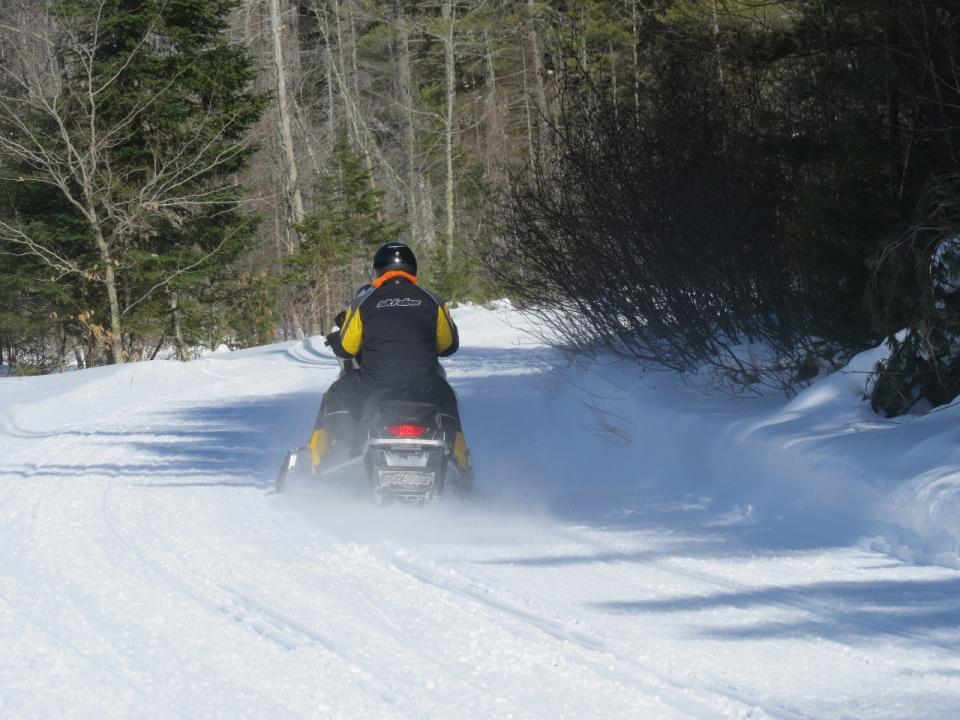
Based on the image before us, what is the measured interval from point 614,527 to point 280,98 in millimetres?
27031

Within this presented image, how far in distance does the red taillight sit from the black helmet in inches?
50.0

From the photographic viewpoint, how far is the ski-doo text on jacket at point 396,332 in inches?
312

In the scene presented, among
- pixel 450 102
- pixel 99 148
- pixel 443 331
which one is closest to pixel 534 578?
pixel 443 331

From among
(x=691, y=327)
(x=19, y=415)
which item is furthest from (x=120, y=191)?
(x=691, y=327)

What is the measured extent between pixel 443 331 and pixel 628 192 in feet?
11.0

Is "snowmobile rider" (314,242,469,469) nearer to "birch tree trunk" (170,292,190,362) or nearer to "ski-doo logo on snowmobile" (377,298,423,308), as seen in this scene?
"ski-doo logo on snowmobile" (377,298,423,308)

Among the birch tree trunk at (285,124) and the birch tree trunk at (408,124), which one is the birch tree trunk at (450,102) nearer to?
the birch tree trunk at (408,124)

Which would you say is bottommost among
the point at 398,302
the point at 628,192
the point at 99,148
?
the point at 398,302

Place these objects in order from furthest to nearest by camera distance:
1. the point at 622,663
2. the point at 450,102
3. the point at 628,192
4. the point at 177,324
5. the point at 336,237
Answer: the point at 450,102 < the point at 336,237 < the point at 177,324 < the point at 628,192 < the point at 622,663

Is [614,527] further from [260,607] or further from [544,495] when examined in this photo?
[260,607]

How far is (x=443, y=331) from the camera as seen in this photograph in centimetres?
824

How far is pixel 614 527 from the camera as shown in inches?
288

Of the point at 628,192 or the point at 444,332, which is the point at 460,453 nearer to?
the point at 444,332

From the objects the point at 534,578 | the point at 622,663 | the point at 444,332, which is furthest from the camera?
the point at 444,332
